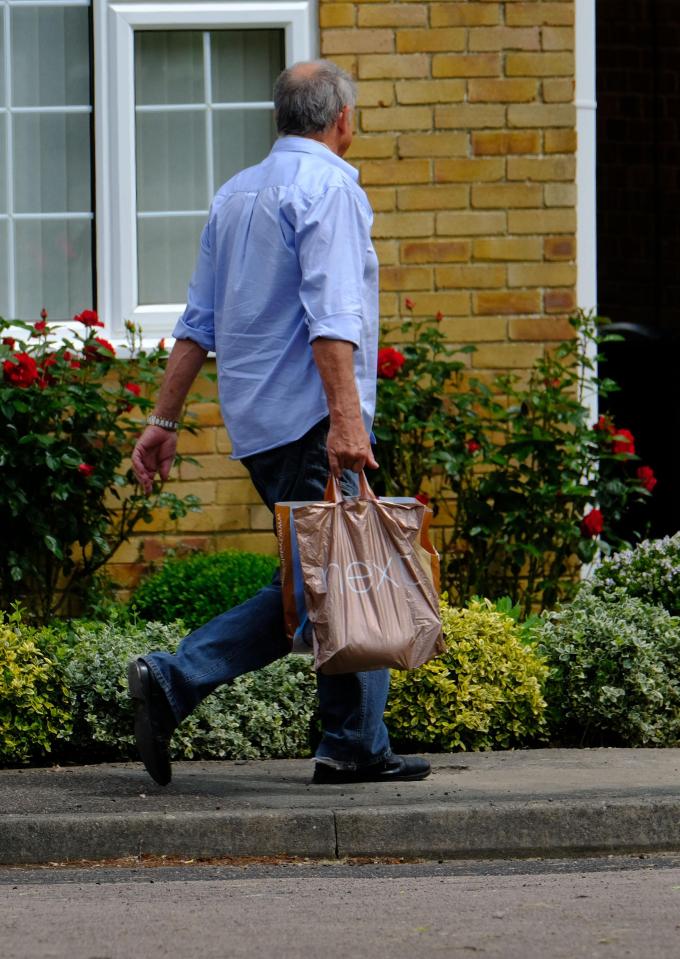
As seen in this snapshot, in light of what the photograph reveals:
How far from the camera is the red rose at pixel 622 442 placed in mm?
7059

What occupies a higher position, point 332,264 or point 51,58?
point 51,58

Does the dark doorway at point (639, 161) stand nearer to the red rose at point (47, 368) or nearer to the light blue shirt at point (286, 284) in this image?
the red rose at point (47, 368)

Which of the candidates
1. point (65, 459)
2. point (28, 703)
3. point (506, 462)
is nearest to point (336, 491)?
point (28, 703)

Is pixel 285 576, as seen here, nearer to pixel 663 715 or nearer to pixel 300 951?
pixel 300 951

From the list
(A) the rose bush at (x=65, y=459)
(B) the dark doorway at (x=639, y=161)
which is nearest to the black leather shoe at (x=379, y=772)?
(A) the rose bush at (x=65, y=459)

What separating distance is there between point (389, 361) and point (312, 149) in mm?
2244

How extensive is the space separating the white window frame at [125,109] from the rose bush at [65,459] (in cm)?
24

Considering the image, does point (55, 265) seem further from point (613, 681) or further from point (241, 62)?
point (613, 681)

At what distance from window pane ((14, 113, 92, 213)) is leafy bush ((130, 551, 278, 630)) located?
5.87 feet

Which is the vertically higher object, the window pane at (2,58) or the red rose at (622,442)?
the window pane at (2,58)

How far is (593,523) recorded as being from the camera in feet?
22.5

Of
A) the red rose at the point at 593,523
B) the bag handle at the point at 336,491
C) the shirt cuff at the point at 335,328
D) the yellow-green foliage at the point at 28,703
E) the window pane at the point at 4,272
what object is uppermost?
the window pane at the point at 4,272

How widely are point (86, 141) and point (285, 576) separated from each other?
3.61 meters

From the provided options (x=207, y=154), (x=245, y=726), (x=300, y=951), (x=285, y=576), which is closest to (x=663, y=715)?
(x=245, y=726)
